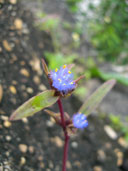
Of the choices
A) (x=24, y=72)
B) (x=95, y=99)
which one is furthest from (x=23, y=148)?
(x=24, y=72)

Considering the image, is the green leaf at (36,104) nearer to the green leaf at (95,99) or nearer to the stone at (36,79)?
the green leaf at (95,99)

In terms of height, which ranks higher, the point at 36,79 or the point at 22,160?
the point at 36,79

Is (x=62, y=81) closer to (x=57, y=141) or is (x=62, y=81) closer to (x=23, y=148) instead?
(x=23, y=148)

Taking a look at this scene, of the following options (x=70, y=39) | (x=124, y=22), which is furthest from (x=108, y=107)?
(x=70, y=39)

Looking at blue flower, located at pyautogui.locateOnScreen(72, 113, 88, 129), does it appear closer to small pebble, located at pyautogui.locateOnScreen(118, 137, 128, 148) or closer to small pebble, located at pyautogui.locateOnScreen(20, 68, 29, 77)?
small pebble, located at pyautogui.locateOnScreen(20, 68, 29, 77)

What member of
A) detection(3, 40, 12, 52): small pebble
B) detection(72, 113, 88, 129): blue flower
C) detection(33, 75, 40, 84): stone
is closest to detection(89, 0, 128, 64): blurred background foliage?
detection(33, 75, 40, 84): stone

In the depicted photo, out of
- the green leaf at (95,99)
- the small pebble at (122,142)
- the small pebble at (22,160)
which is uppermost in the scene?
the green leaf at (95,99)

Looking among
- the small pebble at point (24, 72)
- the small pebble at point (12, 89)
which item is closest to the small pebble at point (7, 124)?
the small pebble at point (12, 89)

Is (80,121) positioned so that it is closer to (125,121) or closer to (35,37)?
(35,37)

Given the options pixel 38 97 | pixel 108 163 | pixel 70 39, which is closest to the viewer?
pixel 38 97
